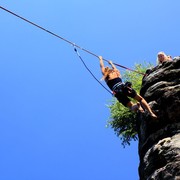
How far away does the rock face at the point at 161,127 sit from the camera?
12.7 m

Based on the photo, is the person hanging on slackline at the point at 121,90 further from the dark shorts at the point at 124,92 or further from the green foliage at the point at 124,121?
the green foliage at the point at 124,121

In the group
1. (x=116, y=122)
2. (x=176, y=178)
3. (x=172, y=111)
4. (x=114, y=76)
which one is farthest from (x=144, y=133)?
(x=116, y=122)

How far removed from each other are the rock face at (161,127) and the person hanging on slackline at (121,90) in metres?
0.60

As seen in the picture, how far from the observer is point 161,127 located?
49.0 ft

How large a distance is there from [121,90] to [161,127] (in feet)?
7.71

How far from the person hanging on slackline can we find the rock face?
60 centimetres

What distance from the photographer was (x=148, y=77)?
16844mm

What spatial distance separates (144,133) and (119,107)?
13962 millimetres

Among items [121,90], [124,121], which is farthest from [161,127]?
[124,121]

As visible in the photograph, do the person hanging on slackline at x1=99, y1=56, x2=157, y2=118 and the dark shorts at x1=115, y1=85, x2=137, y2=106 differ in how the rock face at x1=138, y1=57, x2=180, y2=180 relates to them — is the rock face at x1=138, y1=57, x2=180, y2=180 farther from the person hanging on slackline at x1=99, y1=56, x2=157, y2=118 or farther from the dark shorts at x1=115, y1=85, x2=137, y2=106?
the dark shorts at x1=115, y1=85, x2=137, y2=106

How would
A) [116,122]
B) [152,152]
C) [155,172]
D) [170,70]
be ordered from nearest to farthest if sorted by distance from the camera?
[155,172]
[152,152]
[170,70]
[116,122]

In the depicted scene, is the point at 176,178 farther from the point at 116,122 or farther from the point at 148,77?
the point at 116,122

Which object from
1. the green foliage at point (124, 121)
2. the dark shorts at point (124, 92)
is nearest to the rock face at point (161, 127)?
the dark shorts at point (124, 92)

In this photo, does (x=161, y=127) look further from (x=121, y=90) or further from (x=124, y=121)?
(x=124, y=121)
